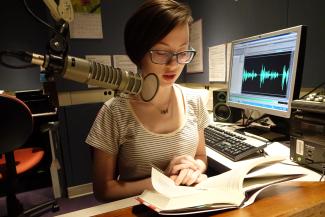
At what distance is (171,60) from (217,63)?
1.31 metres

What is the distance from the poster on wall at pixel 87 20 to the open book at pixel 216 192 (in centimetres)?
192

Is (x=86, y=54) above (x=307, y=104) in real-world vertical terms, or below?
above

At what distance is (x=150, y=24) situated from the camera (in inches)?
31.0

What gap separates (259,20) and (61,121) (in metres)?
1.80

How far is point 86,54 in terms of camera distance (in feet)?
7.38

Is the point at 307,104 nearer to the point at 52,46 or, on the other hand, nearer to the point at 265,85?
the point at 265,85

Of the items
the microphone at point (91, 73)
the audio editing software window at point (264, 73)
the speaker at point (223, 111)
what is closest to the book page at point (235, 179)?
the microphone at point (91, 73)

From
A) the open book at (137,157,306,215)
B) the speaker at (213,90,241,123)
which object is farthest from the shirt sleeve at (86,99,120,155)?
the speaker at (213,90,241,123)

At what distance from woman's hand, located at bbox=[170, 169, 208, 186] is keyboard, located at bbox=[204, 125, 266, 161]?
0.92ft

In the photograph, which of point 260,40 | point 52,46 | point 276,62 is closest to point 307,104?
point 276,62

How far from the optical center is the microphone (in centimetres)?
37

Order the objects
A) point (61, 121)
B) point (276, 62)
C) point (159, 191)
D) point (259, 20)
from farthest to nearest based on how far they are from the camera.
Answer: point (61, 121) → point (259, 20) → point (276, 62) → point (159, 191)

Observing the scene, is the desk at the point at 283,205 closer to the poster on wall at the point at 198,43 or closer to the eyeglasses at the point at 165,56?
the eyeglasses at the point at 165,56

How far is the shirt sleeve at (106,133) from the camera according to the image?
841 millimetres
